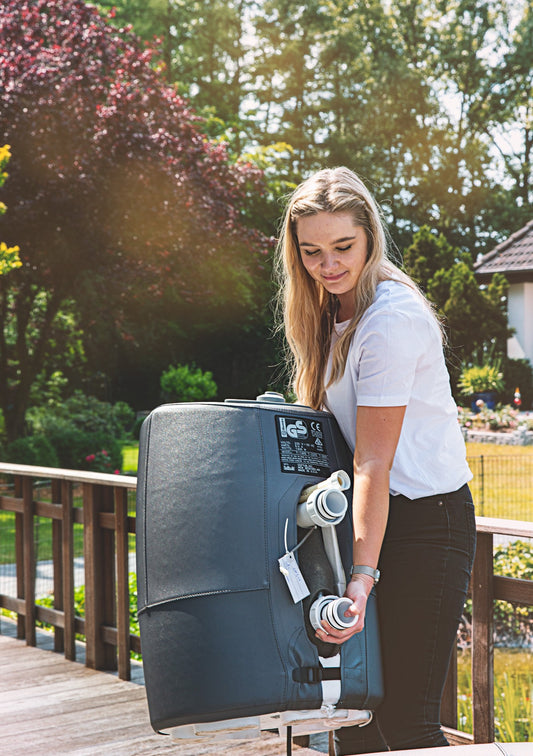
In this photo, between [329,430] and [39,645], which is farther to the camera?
[39,645]

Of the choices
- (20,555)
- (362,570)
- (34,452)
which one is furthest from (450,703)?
(34,452)

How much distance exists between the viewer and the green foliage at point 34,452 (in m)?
9.14

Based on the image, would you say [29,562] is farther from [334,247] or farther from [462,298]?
[462,298]

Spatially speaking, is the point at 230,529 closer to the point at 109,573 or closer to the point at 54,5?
the point at 109,573

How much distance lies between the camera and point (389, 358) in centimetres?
135

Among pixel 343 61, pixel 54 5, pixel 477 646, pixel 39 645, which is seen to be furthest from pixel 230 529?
pixel 343 61

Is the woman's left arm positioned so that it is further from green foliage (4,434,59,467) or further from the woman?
green foliage (4,434,59,467)

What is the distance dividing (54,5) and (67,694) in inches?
364

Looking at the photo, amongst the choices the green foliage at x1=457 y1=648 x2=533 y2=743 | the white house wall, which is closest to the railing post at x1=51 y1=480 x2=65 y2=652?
the green foliage at x1=457 y1=648 x2=533 y2=743

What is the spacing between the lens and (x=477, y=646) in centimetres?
214

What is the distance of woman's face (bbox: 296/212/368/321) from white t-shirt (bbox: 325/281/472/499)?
60mm

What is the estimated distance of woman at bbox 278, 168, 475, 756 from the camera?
4.46 ft

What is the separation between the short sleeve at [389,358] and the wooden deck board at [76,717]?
1.64 meters

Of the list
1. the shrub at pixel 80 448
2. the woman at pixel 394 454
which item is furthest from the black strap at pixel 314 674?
the shrub at pixel 80 448
